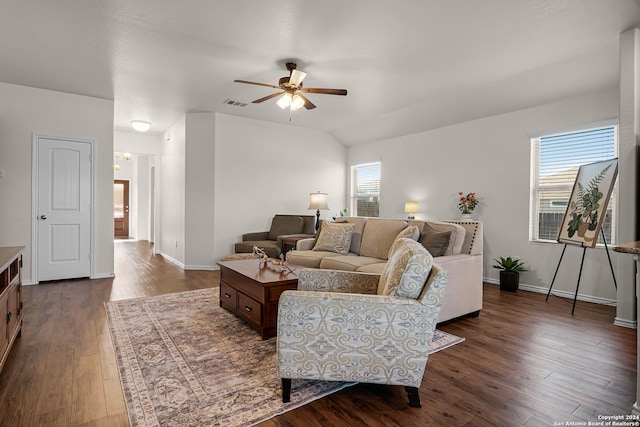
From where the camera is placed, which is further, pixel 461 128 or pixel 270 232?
pixel 270 232

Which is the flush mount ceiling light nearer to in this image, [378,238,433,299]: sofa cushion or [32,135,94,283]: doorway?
[32,135,94,283]: doorway

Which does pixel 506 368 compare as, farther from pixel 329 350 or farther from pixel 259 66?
pixel 259 66

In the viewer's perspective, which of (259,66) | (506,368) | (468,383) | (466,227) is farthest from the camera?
(259,66)

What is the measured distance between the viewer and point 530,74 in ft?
13.2

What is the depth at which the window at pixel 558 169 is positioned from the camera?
13.4ft

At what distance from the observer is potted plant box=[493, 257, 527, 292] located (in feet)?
15.0

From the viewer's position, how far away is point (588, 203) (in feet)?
12.4

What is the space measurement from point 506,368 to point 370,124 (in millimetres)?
4990

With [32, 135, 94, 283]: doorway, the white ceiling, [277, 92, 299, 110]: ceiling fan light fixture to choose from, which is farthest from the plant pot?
[32, 135, 94, 283]: doorway

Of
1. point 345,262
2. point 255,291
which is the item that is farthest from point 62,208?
point 345,262

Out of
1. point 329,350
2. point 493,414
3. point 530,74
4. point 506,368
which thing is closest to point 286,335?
point 329,350

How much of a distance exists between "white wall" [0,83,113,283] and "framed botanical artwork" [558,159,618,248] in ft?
20.5

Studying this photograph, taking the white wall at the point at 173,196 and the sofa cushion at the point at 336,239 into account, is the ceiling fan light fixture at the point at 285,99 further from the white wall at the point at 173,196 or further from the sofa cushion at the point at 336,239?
the white wall at the point at 173,196

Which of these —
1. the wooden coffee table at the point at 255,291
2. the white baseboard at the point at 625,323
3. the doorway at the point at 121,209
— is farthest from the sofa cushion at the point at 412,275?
the doorway at the point at 121,209
